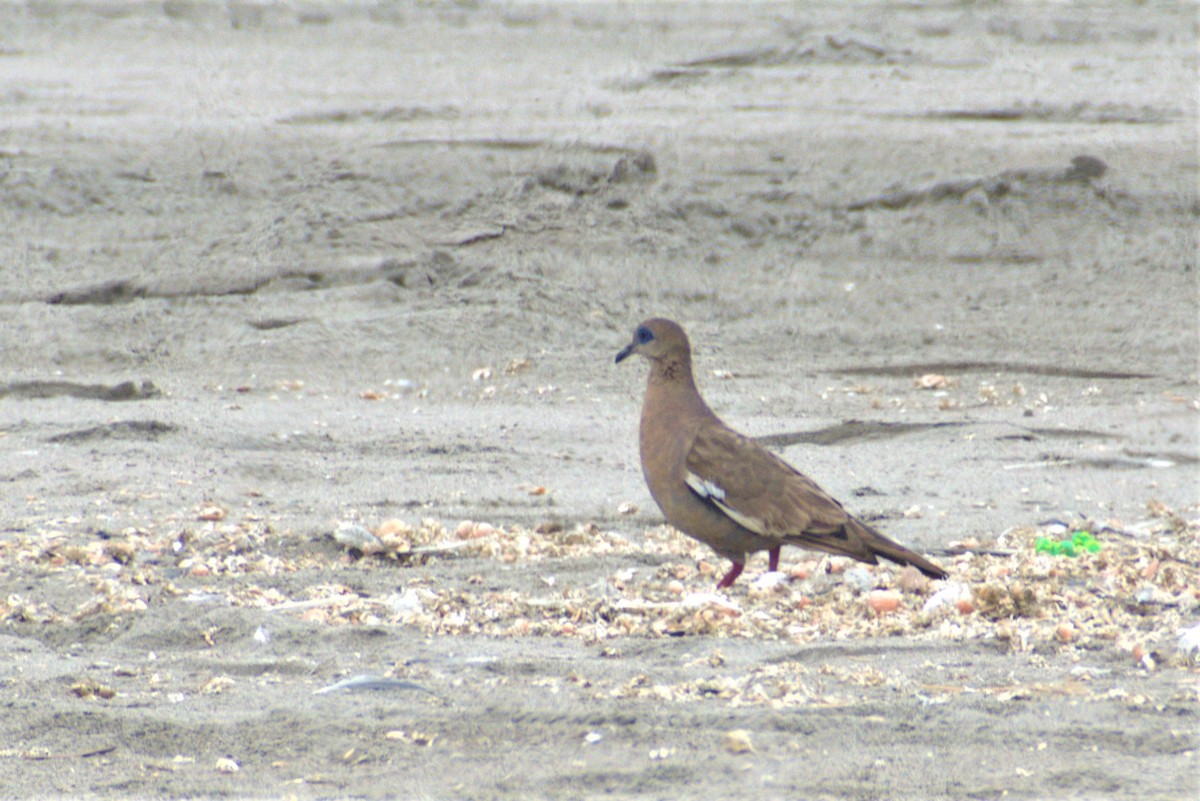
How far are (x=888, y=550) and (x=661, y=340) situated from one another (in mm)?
1249

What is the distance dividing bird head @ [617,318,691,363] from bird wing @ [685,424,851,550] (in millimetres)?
507

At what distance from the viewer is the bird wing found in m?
4.97

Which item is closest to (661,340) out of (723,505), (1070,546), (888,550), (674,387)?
(674,387)

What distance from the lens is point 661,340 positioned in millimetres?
5516

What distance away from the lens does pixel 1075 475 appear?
7367 millimetres

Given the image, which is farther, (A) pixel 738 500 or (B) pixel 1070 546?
(B) pixel 1070 546

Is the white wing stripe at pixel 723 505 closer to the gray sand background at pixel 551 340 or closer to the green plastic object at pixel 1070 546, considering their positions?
the gray sand background at pixel 551 340

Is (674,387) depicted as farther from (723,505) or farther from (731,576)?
(731,576)

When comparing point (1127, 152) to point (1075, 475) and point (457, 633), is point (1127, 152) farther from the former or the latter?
point (457, 633)

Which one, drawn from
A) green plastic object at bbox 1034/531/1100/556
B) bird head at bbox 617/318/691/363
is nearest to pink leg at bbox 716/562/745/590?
bird head at bbox 617/318/691/363

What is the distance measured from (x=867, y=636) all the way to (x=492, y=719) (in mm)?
1422

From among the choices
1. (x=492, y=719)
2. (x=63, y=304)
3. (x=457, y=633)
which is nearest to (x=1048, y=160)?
(x=63, y=304)

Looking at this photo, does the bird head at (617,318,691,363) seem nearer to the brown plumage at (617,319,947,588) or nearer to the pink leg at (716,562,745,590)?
the brown plumage at (617,319,947,588)

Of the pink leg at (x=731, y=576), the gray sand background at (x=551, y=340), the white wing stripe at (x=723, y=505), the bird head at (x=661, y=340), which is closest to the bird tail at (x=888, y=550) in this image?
the white wing stripe at (x=723, y=505)
